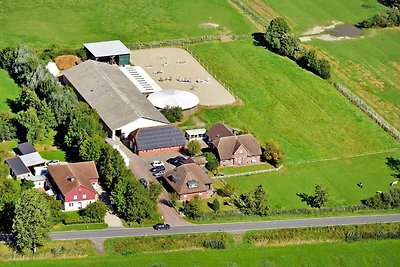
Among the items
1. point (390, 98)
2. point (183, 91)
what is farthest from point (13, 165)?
point (390, 98)

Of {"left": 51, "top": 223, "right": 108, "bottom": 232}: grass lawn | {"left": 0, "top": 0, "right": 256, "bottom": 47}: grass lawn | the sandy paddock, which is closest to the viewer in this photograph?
{"left": 51, "top": 223, "right": 108, "bottom": 232}: grass lawn

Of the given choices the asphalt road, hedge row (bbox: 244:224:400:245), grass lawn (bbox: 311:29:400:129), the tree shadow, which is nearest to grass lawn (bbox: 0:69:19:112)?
the asphalt road

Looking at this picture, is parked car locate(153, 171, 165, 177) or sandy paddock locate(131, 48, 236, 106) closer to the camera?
parked car locate(153, 171, 165, 177)

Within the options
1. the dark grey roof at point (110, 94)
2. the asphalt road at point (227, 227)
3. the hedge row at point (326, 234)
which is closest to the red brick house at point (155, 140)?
the dark grey roof at point (110, 94)

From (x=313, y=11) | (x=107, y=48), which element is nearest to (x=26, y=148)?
(x=107, y=48)

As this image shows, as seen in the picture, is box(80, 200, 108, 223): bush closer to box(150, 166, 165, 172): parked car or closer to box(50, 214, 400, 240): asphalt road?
box(50, 214, 400, 240): asphalt road

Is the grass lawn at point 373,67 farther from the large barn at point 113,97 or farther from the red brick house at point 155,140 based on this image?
the large barn at point 113,97
